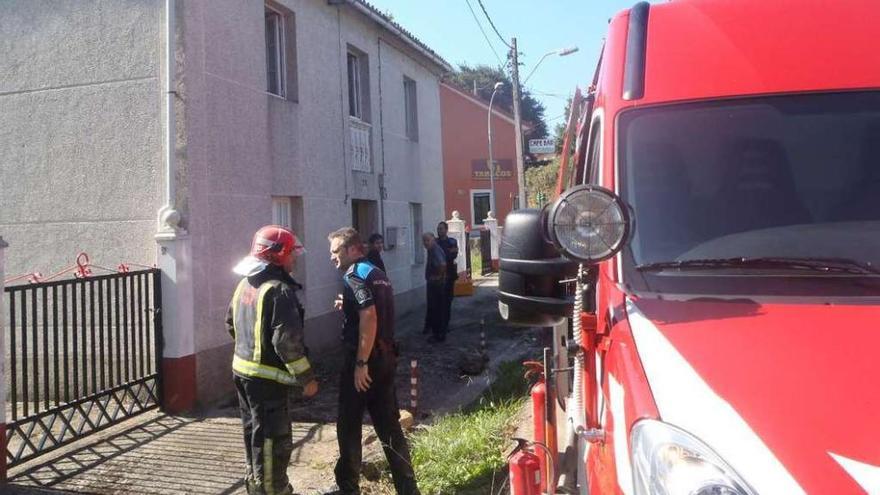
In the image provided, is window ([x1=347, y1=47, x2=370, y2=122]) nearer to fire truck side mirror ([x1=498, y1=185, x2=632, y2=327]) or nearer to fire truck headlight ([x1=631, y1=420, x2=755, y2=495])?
fire truck side mirror ([x1=498, y1=185, x2=632, y2=327])

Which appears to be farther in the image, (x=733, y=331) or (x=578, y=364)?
(x=578, y=364)

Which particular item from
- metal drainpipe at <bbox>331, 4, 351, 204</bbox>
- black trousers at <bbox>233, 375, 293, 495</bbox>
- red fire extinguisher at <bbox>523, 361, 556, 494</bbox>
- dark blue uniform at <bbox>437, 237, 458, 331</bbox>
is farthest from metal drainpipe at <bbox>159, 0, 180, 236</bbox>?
dark blue uniform at <bbox>437, 237, 458, 331</bbox>

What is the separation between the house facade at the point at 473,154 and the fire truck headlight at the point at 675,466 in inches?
1366

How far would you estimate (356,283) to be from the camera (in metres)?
4.68

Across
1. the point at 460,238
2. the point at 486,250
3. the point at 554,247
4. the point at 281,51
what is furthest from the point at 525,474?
the point at 486,250

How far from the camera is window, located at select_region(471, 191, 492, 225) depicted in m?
38.1

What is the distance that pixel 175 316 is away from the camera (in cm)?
693

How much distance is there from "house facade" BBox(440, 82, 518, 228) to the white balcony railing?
81.3 ft

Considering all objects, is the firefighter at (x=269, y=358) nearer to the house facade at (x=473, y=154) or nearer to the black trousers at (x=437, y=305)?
the black trousers at (x=437, y=305)

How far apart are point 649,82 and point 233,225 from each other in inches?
233

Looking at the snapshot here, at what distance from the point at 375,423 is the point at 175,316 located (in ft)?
9.81

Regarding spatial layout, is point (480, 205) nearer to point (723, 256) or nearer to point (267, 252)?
point (267, 252)

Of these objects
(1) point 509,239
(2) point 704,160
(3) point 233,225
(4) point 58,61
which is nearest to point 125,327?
(3) point 233,225

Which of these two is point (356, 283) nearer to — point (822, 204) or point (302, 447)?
point (302, 447)
